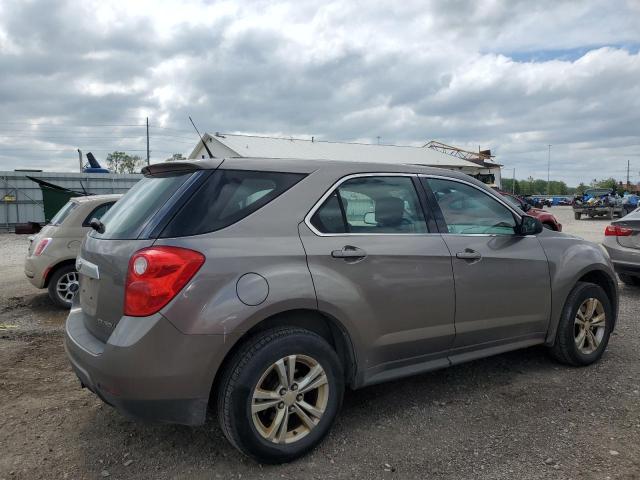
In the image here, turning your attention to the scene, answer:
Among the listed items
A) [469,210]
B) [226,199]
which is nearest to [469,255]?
[469,210]

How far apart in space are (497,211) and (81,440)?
324 cm

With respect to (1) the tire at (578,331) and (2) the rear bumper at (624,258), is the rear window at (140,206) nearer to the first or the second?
(1) the tire at (578,331)

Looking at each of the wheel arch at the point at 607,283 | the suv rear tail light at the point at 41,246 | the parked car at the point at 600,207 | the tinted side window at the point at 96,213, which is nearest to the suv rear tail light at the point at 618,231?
the wheel arch at the point at 607,283

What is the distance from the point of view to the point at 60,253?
6.84 meters

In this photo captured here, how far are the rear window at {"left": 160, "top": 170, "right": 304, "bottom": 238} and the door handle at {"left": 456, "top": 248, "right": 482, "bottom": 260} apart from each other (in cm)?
124

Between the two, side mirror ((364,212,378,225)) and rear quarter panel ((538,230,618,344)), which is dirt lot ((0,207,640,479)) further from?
side mirror ((364,212,378,225))

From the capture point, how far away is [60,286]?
6.94 meters

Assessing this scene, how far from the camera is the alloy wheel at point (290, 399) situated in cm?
285

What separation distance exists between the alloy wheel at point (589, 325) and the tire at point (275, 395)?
2375mm

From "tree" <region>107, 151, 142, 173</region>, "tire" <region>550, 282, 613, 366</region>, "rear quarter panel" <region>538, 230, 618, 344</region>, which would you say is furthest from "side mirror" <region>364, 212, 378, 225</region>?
"tree" <region>107, 151, 142, 173</region>

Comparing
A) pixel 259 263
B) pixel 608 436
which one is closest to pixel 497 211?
pixel 608 436

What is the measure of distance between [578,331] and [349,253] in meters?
2.45

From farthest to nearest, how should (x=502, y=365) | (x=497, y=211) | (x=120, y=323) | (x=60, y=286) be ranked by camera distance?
(x=60, y=286) < (x=502, y=365) < (x=497, y=211) < (x=120, y=323)

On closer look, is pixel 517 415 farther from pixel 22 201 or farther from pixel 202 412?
pixel 22 201
